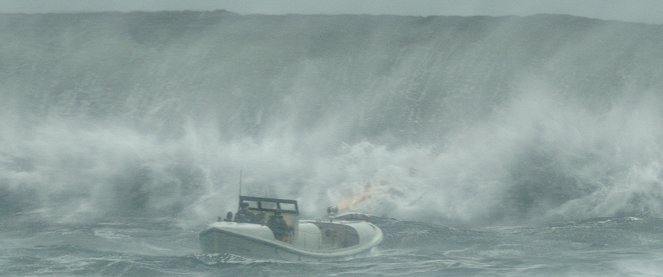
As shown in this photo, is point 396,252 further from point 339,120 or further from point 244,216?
point 339,120

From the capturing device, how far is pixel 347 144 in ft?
368

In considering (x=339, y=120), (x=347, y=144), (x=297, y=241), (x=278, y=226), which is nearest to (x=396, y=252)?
(x=297, y=241)

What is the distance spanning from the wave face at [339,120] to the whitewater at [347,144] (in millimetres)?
358

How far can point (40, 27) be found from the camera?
597 feet

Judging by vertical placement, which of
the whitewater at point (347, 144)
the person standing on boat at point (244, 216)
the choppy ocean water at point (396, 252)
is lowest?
the choppy ocean water at point (396, 252)

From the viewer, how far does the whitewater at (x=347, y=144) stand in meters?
65.9

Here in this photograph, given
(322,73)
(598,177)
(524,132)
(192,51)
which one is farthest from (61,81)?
(598,177)

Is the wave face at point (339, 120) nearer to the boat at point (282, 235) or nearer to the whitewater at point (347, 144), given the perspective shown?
the whitewater at point (347, 144)

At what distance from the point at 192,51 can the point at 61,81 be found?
22.8 meters

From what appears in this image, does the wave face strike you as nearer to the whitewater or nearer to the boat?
the whitewater

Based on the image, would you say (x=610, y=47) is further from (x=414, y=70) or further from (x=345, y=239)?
(x=345, y=239)

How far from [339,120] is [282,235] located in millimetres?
64211

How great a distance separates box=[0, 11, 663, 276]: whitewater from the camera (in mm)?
65938

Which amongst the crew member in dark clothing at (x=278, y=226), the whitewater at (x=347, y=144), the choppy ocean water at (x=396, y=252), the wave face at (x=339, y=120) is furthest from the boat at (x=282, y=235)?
the wave face at (x=339, y=120)
